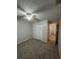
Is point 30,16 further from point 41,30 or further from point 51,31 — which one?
point 51,31

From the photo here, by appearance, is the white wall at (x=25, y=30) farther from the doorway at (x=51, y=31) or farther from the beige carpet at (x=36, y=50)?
the doorway at (x=51, y=31)

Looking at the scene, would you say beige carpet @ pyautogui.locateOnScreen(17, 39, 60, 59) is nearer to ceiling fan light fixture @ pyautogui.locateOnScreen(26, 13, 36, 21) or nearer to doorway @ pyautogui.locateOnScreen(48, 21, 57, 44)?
doorway @ pyautogui.locateOnScreen(48, 21, 57, 44)

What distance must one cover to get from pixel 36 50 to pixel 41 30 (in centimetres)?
32

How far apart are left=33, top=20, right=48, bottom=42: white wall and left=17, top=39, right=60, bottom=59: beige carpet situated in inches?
3.0

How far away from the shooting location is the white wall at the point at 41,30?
42.9 inches

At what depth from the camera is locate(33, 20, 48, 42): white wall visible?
109 centimetres

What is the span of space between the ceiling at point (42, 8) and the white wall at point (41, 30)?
0.08 metres

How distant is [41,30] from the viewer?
Result: 3.76 feet

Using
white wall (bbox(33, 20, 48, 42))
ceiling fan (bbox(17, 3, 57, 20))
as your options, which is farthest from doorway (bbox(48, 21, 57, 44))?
ceiling fan (bbox(17, 3, 57, 20))

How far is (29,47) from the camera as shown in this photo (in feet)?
3.34

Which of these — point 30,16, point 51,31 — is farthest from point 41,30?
point 30,16
